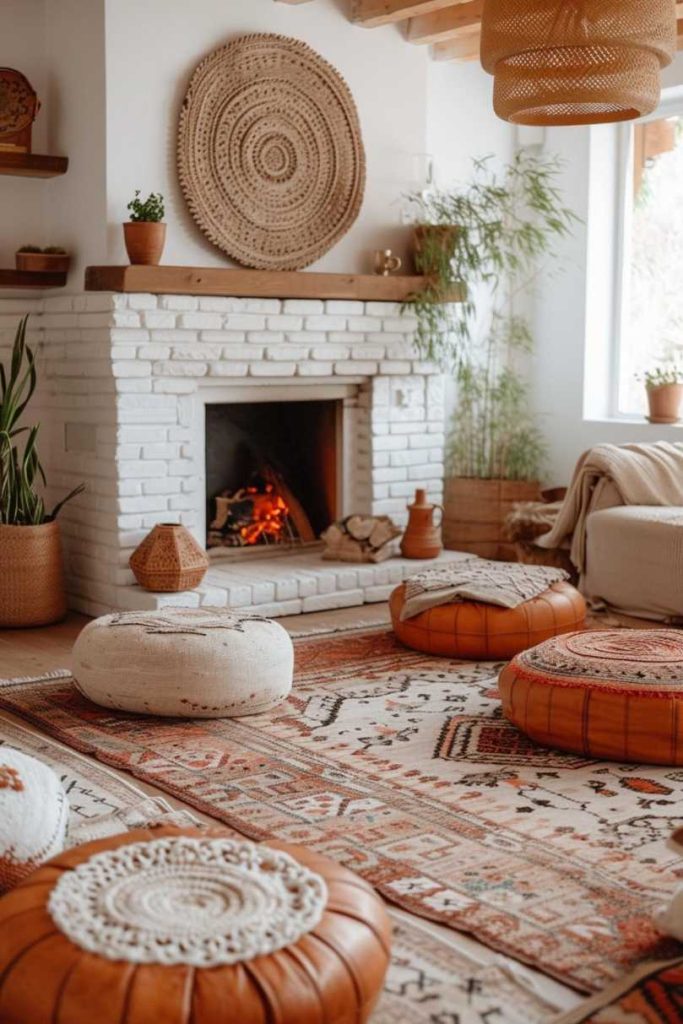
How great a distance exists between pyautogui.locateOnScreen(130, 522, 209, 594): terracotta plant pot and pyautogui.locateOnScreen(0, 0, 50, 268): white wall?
1.39m

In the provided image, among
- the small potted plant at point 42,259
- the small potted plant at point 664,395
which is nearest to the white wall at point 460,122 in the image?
the small potted plant at point 664,395

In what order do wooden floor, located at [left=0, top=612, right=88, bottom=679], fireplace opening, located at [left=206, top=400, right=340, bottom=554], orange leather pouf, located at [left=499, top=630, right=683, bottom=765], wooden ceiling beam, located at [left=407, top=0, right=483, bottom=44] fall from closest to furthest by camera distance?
orange leather pouf, located at [left=499, top=630, right=683, bottom=765], wooden floor, located at [left=0, top=612, right=88, bottom=679], wooden ceiling beam, located at [left=407, top=0, right=483, bottom=44], fireplace opening, located at [left=206, top=400, right=340, bottom=554]

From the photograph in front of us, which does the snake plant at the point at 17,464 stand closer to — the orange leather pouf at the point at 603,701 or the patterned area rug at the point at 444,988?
the orange leather pouf at the point at 603,701

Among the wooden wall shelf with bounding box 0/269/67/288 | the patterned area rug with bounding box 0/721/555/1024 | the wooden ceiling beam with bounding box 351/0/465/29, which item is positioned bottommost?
the patterned area rug with bounding box 0/721/555/1024

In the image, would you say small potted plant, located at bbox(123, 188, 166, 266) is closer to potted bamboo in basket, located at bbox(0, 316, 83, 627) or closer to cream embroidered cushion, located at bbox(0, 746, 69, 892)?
potted bamboo in basket, located at bbox(0, 316, 83, 627)

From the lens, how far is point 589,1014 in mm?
2137

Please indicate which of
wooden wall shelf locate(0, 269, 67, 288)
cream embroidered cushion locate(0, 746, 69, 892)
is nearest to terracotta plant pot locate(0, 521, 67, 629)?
wooden wall shelf locate(0, 269, 67, 288)

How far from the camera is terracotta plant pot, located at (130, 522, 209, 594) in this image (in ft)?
16.5

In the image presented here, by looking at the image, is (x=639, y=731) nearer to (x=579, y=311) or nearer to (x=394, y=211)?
(x=394, y=211)

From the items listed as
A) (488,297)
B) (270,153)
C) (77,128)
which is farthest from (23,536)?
(488,297)

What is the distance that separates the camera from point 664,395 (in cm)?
633

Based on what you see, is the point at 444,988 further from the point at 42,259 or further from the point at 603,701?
the point at 42,259

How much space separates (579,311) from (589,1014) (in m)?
5.16

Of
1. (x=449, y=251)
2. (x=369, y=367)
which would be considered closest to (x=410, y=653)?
(x=369, y=367)
